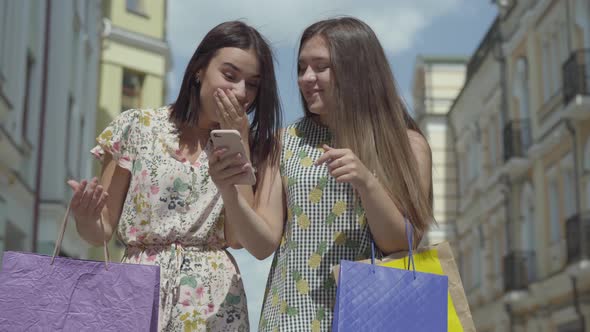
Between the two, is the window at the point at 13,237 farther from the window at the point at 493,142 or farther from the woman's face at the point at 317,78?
the window at the point at 493,142

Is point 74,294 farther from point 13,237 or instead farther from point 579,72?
point 579,72

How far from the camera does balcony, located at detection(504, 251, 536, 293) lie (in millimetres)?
29797

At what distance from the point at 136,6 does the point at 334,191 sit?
28.9 m

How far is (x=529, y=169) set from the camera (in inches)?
1212

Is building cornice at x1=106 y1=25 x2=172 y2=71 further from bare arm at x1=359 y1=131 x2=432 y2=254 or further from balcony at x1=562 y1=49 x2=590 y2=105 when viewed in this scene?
bare arm at x1=359 y1=131 x2=432 y2=254

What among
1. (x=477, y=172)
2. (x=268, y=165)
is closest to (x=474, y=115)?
(x=477, y=172)

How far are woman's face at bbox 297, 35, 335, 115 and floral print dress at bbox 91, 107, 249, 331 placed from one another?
439 mm

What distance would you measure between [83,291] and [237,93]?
858 millimetres

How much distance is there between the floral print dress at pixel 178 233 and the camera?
3627 mm

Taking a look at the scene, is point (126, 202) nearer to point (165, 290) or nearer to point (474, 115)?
point (165, 290)

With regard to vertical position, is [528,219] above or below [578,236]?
above

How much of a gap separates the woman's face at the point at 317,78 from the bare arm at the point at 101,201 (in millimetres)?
723

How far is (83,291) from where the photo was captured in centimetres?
340

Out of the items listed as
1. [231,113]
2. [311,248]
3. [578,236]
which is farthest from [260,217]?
[578,236]
